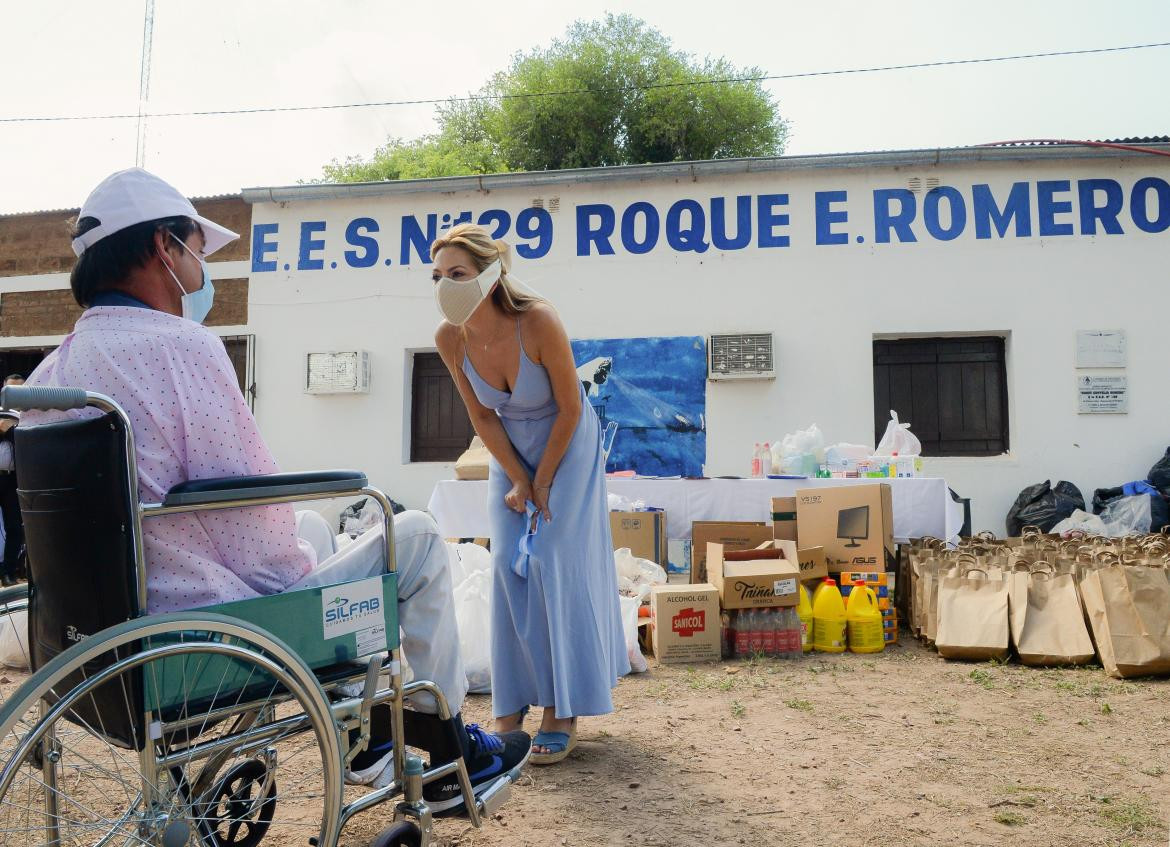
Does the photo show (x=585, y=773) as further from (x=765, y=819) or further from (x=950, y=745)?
(x=950, y=745)

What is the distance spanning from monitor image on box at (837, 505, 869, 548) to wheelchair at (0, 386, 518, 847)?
3.79 m

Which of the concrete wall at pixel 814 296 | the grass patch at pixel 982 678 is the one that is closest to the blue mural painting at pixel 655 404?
the concrete wall at pixel 814 296

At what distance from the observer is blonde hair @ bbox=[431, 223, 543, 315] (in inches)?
109

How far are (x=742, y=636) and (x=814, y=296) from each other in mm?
4883

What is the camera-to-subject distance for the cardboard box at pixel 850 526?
16.9 feet

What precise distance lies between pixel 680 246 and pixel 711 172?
82cm

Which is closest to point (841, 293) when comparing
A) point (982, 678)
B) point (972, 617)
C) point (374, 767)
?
point (972, 617)

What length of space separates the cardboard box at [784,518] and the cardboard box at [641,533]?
0.77 m

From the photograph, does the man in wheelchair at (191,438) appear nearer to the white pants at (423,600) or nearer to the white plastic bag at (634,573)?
the white pants at (423,600)

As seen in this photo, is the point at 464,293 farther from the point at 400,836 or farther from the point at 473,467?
the point at 473,467

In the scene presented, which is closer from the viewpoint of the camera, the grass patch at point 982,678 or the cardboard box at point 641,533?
the grass patch at point 982,678

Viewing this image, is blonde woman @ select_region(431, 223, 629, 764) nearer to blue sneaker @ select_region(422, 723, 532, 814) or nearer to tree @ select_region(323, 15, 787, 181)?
blue sneaker @ select_region(422, 723, 532, 814)

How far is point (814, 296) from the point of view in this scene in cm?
A: 860

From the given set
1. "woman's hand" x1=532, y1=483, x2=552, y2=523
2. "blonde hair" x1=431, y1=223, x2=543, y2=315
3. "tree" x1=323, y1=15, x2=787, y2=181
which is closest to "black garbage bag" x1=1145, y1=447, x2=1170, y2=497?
"woman's hand" x1=532, y1=483, x2=552, y2=523
